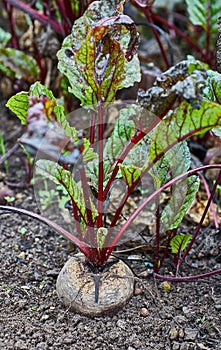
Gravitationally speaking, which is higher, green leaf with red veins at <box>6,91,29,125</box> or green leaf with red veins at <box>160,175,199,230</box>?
green leaf with red veins at <box>6,91,29,125</box>

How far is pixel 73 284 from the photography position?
4.25 feet

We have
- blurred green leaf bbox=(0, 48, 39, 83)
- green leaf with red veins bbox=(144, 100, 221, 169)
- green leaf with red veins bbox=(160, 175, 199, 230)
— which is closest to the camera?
green leaf with red veins bbox=(144, 100, 221, 169)

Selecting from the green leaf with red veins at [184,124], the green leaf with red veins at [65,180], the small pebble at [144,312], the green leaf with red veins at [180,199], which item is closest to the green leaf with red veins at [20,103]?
the green leaf with red veins at [65,180]

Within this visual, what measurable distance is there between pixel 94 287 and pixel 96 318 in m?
0.08

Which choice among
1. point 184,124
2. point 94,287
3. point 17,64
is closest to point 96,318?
point 94,287

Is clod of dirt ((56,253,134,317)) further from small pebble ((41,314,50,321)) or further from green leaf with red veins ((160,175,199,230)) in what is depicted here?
green leaf with red veins ((160,175,199,230))

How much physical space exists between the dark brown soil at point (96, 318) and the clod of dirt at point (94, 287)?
0.09 ft

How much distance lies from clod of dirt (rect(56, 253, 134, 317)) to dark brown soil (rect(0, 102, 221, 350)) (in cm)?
3

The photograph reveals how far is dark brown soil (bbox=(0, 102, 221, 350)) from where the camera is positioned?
1.22m

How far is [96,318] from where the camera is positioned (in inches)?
50.7

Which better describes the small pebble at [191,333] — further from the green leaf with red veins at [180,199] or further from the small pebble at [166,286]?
the green leaf with red veins at [180,199]

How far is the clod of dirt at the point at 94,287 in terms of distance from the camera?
1277 millimetres

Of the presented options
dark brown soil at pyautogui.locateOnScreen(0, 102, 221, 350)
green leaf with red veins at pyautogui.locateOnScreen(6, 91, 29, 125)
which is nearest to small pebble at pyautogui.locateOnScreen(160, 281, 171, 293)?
dark brown soil at pyautogui.locateOnScreen(0, 102, 221, 350)

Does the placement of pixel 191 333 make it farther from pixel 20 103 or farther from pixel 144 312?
pixel 20 103
